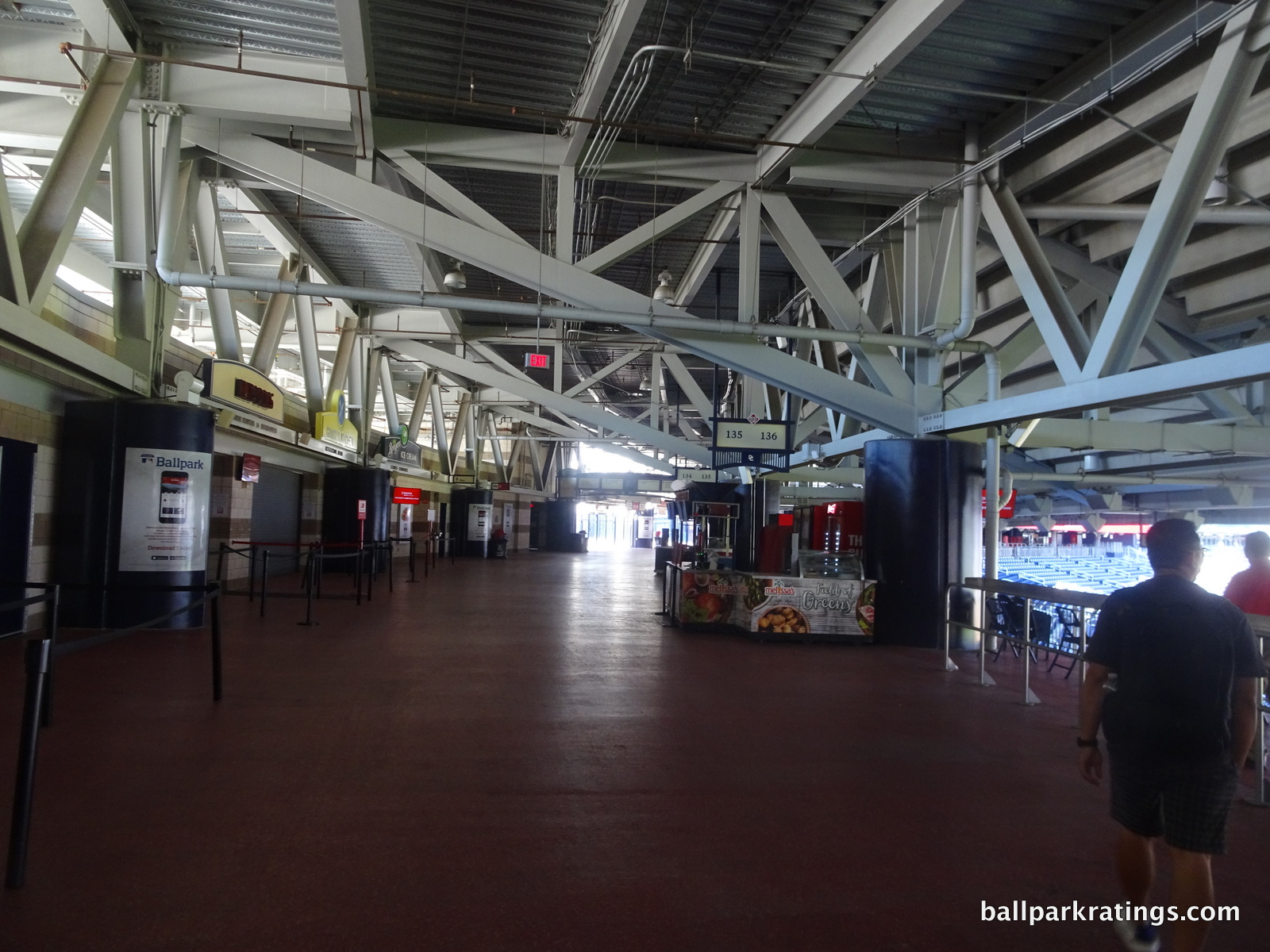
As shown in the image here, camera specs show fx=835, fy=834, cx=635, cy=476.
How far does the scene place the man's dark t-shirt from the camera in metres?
2.68

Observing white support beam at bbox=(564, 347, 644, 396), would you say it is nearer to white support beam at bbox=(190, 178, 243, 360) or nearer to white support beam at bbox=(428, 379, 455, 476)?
white support beam at bbox=(428, 379, 455, 476)

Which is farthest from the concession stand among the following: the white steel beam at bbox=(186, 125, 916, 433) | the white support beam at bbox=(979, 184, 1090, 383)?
the white support beam at bbox=(979, 184, 1090, 383)

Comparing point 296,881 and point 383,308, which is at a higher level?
point 383,308

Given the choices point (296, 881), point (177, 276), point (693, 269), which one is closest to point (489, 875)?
point (296, 881)

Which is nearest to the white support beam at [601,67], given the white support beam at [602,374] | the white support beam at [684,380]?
the white support beam at [602,374]

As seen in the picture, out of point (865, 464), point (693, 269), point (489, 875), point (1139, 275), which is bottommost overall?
point (489, 875)

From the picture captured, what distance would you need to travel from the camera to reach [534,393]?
18.9 metres

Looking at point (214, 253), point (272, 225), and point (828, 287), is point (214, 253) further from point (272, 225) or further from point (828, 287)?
point (828, 287)

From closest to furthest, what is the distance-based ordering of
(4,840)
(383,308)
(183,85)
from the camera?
(4,840) → (183,85) → (383,308)

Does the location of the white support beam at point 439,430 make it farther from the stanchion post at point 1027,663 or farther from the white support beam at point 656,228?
the stanchion post at point 1027,663

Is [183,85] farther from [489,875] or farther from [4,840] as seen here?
[489,875]

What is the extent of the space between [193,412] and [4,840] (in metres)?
7.15

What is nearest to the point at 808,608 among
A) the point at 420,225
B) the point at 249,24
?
the point at 420,225

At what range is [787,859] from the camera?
143 inches
